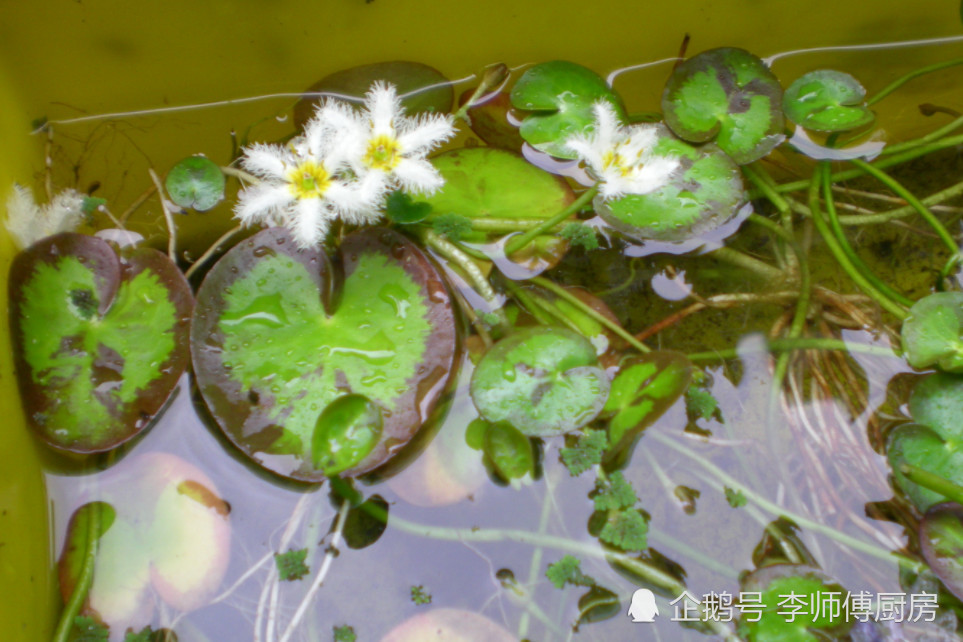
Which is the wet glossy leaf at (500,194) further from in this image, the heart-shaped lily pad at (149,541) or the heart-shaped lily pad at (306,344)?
the heart-shaped lily pad at (149,541)

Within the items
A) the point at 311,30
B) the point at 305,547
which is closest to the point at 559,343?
the point at 305,547

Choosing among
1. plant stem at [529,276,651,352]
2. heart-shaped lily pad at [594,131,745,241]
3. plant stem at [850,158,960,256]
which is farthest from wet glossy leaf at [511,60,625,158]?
plant stem at [850,158,960,256]

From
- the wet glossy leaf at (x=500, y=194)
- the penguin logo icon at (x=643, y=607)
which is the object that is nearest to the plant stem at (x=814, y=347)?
the wet glossy leaf at (x=500, y=194)

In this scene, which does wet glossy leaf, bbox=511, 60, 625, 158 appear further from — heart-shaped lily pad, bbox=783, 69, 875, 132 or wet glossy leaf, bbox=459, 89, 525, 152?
heart-shaped lily pad, bbox=783, 69, 875, 132

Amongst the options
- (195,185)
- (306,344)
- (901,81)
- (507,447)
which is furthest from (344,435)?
(901,81)

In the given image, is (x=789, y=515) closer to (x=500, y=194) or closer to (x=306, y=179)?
(x=500, y=194)

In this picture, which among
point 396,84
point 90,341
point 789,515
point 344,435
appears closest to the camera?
point 344,435
